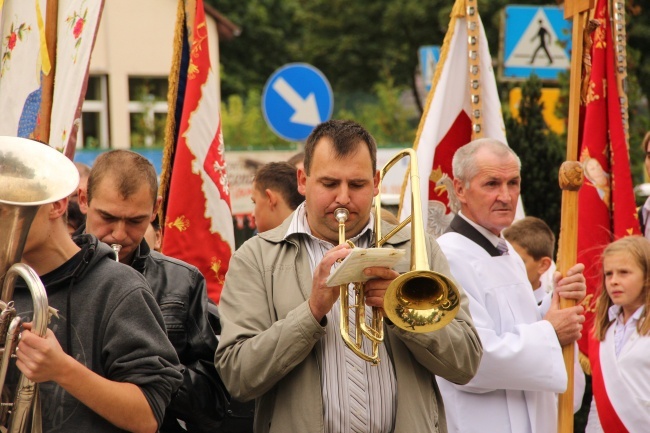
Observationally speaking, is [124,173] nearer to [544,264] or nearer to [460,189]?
[460,189]

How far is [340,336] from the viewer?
390 cm

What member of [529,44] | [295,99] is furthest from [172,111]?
[295,99]

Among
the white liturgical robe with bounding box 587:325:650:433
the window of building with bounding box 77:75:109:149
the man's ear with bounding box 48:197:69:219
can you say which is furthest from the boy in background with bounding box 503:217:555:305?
the window of building with bounding box 77:75:109:149

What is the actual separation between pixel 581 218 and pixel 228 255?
2206 millimetres

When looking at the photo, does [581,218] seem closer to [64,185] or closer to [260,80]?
[64,185]

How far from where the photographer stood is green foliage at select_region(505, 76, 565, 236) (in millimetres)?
8758

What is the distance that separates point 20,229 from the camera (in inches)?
123

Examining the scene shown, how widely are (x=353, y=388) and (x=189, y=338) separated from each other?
0.80 m

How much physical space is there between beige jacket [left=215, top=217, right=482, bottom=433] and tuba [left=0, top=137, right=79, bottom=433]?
805 mm

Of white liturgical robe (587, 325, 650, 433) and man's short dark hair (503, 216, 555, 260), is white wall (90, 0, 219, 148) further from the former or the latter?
white liturgical robe (587, 325, 650, 433)

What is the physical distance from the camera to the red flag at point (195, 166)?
234 inches

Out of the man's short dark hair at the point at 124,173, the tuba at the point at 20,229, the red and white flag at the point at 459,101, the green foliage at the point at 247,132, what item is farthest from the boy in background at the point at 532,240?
the green foliage at the point at 247,132

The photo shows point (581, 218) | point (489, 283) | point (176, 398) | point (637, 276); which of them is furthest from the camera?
point (581, 218)

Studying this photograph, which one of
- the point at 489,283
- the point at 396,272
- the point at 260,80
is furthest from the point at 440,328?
the point at 260,80
